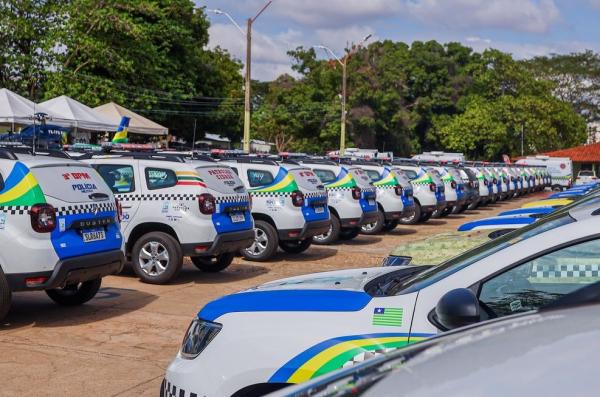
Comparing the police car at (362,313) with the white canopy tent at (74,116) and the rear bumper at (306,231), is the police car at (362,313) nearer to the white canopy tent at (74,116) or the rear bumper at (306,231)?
the rear bumper at (306,231)

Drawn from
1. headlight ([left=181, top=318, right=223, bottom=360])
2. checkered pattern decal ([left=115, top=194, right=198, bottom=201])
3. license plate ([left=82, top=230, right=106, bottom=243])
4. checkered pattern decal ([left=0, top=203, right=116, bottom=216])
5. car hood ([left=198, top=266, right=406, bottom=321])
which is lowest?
headlight ([left=181, top=318, right=223, bottom=360])

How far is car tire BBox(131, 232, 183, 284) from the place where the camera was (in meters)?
10.9

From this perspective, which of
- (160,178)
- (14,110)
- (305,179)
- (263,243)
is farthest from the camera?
(14,110)

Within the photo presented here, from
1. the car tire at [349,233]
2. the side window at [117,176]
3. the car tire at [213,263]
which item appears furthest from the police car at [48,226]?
the car tire at [349,233]

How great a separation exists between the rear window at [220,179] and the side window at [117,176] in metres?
0.93

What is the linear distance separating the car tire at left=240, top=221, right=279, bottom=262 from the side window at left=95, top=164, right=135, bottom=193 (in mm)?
3081

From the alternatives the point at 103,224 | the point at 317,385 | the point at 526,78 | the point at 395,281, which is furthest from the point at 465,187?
the point at 526,78

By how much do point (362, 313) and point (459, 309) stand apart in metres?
0.65

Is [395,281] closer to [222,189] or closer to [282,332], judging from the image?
[282,332]

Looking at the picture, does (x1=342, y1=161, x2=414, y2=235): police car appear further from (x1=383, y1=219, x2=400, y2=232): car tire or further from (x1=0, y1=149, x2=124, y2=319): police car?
(x1=0, y1=149, x2=124, y2=319): police car

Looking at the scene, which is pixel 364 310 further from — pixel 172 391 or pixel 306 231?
pixel 306 231

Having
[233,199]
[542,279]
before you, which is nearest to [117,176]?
[233,199]

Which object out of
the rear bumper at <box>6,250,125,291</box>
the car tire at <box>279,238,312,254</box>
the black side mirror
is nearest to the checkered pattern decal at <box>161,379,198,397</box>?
the black side mirror

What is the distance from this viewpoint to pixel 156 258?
36.1 ft
